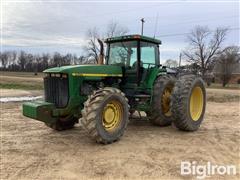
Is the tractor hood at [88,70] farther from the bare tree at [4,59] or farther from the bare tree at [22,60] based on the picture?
the bare tree at [4,59]

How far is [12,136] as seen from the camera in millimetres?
7746

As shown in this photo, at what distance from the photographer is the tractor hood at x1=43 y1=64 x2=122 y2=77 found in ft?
23.1

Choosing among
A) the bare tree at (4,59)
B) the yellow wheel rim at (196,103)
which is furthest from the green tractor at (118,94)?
the bare tree at (4,59)

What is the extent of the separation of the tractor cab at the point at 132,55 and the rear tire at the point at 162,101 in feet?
1.45

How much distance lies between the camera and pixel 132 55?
836cm

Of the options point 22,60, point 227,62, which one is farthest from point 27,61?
point 227,62

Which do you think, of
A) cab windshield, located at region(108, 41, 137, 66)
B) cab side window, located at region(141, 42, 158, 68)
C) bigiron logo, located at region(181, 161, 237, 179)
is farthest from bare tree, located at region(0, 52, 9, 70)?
bigiron logo, located at region(181, 161, 237, 179)

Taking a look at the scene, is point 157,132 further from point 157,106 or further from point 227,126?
point 227,126

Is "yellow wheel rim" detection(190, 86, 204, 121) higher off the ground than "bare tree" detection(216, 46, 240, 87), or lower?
lower

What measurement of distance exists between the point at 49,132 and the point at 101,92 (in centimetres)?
228

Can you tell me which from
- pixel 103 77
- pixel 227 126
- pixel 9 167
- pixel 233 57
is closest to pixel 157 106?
pixel 103 77

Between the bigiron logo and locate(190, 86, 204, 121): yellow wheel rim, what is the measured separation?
301cm

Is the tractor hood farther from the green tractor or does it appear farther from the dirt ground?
the dirt ground

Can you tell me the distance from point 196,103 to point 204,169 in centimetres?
366
